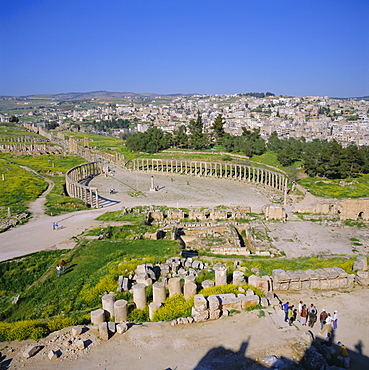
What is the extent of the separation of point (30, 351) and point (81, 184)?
42255 mm

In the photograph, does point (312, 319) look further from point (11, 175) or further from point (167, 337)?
point (11, 175)

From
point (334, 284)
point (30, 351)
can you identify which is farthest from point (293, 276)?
point (30, 351)

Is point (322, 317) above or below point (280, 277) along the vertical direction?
below

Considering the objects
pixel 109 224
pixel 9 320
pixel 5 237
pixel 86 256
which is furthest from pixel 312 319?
pixel 5 237

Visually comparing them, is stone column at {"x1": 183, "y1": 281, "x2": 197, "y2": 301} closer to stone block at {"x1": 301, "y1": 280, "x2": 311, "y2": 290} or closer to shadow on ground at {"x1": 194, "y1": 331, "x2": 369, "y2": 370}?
shadow on ground at {"x1": 194, "y1": 331, "x2": 369, "y2": 370}

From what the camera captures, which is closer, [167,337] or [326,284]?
[167,337]

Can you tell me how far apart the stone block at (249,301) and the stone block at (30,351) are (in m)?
8.28

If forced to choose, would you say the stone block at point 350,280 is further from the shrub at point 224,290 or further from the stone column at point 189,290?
the stone column at point 189,290

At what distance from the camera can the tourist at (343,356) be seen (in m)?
11.6

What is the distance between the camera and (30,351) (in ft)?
39.2

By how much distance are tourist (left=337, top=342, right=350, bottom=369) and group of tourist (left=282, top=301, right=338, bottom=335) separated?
1083mm

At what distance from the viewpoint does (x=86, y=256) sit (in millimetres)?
23922

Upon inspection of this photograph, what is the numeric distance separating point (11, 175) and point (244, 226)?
4380 cm

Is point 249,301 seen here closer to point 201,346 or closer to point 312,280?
point 201,346
